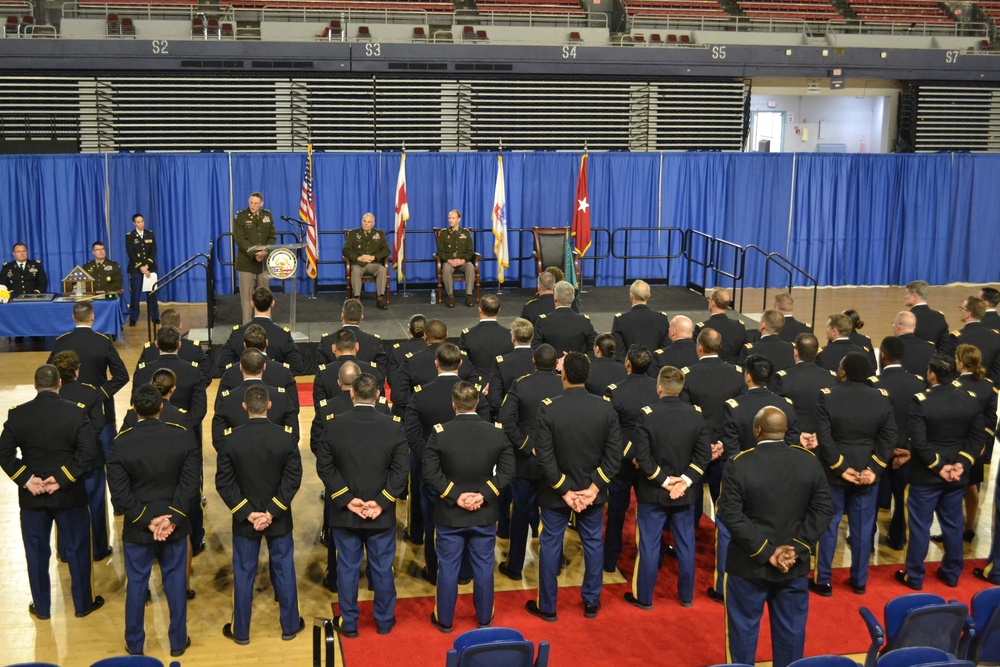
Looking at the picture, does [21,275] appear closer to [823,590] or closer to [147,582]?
[147,582]

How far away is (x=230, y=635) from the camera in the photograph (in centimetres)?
662

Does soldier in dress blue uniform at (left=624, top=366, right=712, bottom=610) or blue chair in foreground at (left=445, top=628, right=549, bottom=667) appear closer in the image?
blue chair in foreground at (left=445, top=628, right=549, bottom=667)

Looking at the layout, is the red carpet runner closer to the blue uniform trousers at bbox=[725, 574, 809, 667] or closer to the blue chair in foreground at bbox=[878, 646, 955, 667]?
the blue uniform trousers at bbox=[725, 574, 809, 667]

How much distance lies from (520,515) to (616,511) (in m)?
0.71

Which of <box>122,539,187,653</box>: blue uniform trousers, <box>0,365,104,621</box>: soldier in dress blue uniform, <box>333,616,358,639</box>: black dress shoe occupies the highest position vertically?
<box>0,365,104,621</box>: soldier in dress blue uniform

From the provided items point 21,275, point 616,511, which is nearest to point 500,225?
point 21,275

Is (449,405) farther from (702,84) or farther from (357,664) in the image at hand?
(702,84)

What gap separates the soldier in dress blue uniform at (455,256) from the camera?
50.9 feet

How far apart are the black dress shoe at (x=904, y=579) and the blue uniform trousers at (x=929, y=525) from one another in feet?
0.05

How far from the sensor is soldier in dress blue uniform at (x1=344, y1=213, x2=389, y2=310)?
1520 cm

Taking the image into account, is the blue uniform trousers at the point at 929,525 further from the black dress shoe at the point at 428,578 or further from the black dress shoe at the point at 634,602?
the black dress shoe at the point at 428,578

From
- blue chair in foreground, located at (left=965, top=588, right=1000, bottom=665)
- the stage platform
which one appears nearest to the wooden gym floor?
blue chair in foreground, located at (left=965, top=588, right=1000, bottom=665)

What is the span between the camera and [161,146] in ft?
63.0

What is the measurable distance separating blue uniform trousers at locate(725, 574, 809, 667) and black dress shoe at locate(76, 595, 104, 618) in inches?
165
